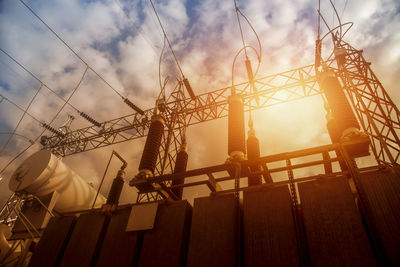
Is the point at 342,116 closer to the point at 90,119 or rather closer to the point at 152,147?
the point at 152,147

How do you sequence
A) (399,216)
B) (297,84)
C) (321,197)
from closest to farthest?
1. (399,216)
2. (321,197)
3. (297,84)

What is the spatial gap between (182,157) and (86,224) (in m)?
3.37

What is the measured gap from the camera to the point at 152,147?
5.19 m

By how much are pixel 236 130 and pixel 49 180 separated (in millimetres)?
8167

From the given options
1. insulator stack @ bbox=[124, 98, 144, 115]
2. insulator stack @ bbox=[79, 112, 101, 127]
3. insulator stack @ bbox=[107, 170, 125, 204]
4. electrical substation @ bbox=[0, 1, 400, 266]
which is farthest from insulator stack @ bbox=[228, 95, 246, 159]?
insulator stack @ bbox=[79, 112, 101, 127]

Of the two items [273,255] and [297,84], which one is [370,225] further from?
[297,84]

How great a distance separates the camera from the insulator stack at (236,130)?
4.46 meters

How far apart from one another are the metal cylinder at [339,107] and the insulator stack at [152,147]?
361 cm

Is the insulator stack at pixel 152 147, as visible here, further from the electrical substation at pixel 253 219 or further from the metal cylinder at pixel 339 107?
A: the metal cylinder at pixel 339 107

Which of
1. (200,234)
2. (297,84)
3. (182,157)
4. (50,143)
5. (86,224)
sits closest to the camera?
(200,234)

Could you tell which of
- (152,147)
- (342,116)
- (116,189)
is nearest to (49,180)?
(116,189)

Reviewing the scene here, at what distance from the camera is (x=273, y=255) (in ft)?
8.51

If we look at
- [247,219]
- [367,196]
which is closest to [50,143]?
[247,219]

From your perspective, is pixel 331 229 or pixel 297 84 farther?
pixel 297 84
